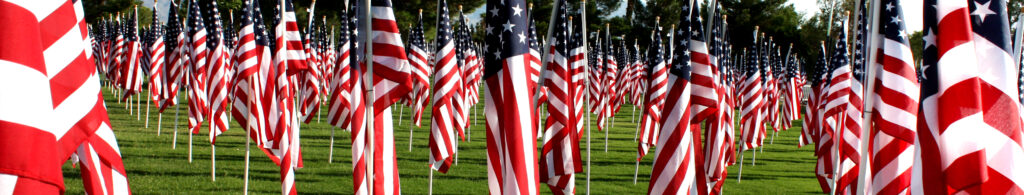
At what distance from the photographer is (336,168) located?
13.9 metres

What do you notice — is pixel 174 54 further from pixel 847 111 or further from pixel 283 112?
pixel 847 111

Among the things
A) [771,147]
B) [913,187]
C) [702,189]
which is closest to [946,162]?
[913,187]

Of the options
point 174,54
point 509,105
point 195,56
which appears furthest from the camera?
point 174,54

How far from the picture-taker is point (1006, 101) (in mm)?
3885

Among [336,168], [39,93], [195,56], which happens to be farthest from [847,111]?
[195,56]

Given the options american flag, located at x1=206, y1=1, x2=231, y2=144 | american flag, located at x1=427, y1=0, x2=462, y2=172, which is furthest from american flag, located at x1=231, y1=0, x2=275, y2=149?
american flag, located at x1=427, y1=0, x2=462, y2=172

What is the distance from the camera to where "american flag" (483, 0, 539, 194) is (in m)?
5.58

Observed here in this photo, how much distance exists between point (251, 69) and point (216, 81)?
1.62 meters

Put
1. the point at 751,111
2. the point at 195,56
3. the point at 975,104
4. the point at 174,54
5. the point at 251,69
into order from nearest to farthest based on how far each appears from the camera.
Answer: the point at 975,104
the point at 251,69
the point at 195,56
the point at 751,111
the point at 174,54

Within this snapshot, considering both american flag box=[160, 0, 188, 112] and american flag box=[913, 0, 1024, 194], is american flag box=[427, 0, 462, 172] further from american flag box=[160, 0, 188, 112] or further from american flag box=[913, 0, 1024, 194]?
american flag box=[160, 0, 188, 112]

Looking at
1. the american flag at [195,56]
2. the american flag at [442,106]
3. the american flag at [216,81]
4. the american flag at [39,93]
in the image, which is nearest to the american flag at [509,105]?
the american flag at [442,106]

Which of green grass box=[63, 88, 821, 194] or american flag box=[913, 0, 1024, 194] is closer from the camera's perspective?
american flag box=[913, 0, 1024, 194]

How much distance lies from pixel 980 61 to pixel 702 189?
450 centimetres

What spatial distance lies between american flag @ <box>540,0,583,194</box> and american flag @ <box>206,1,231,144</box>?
4.27 m
